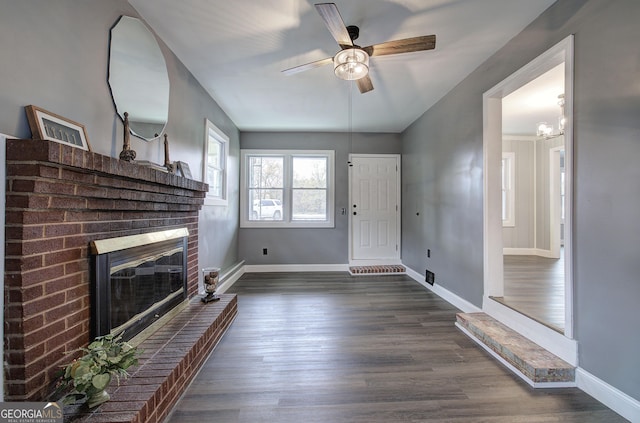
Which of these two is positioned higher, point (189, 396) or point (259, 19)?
point (259, 19)

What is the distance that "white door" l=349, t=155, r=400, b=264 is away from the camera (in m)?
5.01

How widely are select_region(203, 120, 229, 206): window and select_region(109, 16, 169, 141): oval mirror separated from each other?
1083 millimetres

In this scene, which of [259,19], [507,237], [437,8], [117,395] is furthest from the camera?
[507,237]

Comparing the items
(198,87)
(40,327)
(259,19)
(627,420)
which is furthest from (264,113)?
(627,420)

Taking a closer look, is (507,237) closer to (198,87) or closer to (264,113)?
(264,113)

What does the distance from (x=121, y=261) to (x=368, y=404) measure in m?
1.70

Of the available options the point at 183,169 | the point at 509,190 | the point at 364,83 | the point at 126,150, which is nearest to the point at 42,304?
the point at 126,150

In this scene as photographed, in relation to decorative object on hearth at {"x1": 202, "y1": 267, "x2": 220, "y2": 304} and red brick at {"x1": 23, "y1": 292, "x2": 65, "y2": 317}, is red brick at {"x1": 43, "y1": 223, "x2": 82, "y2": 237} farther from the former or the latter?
decorative object on hearth at {"x1": 202, "y1": 267, "x2": 220, "y2": 304}

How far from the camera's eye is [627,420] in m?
1.44

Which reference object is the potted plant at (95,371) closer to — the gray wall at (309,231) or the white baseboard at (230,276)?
the white baseboard at (230,276)

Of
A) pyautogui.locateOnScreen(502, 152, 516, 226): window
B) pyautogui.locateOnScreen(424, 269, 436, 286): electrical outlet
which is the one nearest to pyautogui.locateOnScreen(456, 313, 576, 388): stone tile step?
pyautogui.locateOnScreen(424, 269, 436, 286): electrical outlet

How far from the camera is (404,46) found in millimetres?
1916

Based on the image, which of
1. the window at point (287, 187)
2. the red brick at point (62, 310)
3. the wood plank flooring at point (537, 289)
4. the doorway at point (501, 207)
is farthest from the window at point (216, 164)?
the wood plank flooring at point (537, 289)

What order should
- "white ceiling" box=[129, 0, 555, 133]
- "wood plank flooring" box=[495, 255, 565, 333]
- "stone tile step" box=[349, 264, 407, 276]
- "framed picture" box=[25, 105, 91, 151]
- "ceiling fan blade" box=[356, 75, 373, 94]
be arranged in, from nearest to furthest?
1. "framed picture" box=[25, 105, 91, 151]
2. "white ceiling" box=[129, 0, 555, 133]
3. "wood plank flooring" box=[495, 255, 565, 333]
4. "ceiling fan blade" box=[356, 75, 373, 94]
5. "stone tile step" box=[349, 264, 407, 276]
